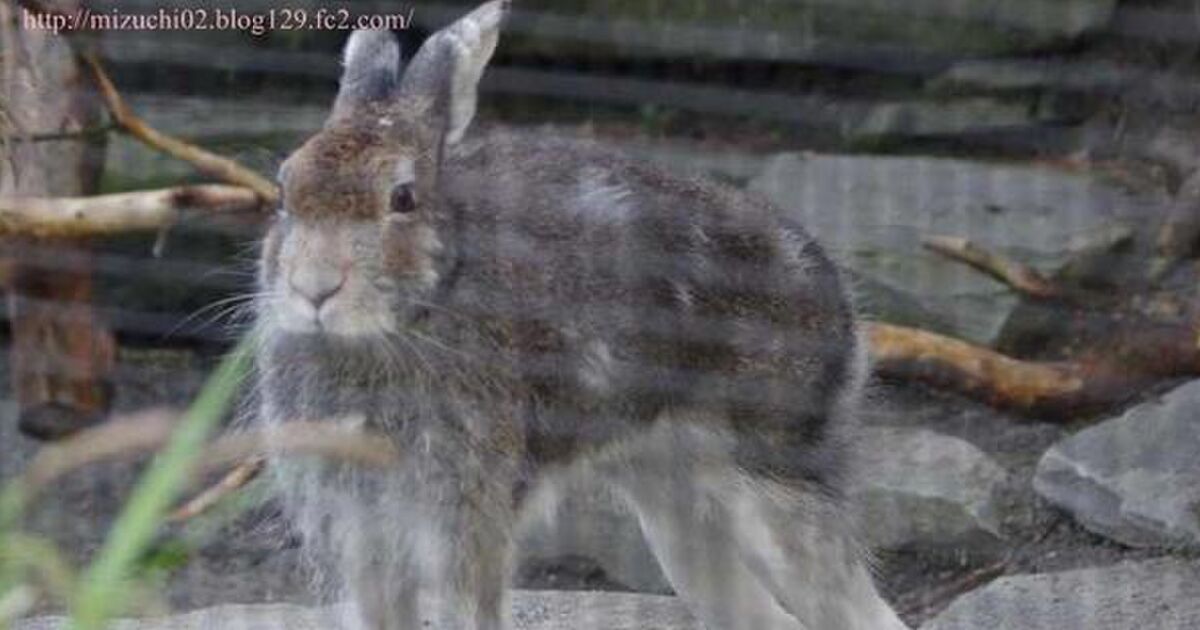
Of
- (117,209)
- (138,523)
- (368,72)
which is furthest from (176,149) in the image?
(138,523)

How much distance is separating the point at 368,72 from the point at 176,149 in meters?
1.10

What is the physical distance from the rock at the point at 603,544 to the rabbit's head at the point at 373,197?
118cm

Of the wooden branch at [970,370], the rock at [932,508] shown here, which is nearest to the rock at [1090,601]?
the rock at [932,508]

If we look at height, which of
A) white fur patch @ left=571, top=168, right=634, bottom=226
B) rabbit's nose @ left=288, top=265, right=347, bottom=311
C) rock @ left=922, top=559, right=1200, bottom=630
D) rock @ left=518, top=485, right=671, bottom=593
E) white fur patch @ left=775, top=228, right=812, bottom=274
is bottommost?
rock @ left=518, top=485, right=671, bottom=593

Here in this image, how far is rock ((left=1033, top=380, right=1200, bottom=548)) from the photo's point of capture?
3.23m

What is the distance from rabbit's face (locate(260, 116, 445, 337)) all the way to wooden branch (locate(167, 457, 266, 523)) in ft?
1.94

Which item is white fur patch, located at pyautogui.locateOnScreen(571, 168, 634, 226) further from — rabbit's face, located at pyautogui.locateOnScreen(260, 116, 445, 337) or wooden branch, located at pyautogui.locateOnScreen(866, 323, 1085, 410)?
wooden branch, located at pyautogui.locateOnScreen(866, 323, 1085, 410)

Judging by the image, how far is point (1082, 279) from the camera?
3998 mm

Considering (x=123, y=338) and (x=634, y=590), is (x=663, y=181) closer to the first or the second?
(x=634, y=590)

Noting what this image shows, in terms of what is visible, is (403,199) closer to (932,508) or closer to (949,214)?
(932,508)

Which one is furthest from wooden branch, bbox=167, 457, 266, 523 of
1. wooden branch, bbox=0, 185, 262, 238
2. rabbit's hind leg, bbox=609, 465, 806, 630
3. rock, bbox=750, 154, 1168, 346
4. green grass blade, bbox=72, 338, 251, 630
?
green grass blade, bbox=72, 338, 251, 630

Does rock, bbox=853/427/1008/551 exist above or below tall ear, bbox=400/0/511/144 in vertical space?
below

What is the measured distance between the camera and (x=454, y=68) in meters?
2.30

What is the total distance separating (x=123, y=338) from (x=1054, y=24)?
67.8 inches
